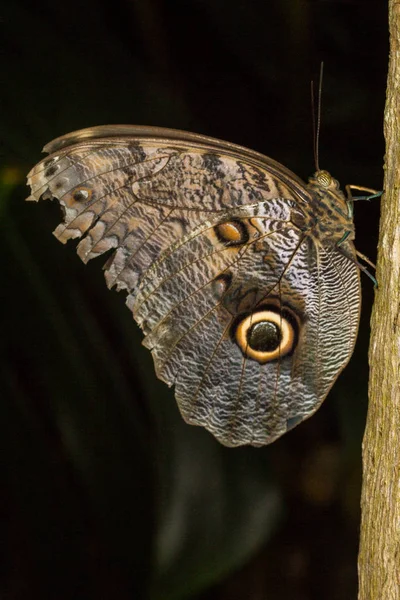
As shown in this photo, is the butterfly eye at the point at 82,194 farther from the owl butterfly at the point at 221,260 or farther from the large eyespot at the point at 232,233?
the large eyespot at the point at 232,233

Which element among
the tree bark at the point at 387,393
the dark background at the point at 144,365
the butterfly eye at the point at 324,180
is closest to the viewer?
the tree bark at the point at 387,393

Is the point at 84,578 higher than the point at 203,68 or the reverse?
the reverse

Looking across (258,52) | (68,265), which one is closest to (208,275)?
(68,265)

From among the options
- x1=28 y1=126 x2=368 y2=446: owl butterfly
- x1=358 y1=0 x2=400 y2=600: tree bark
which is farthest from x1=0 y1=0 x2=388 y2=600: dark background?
x1=358 y1=0 x2=400 y2=600: tree bark

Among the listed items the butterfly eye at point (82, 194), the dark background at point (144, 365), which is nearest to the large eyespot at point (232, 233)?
the butterfly eye at point (82, 194)

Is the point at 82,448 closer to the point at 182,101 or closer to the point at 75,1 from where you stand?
the point at 182,101

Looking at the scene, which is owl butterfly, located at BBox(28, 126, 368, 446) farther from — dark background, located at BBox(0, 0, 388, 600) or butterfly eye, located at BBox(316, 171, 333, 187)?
dark background, located at BBox(0, 0, 388, 600)
